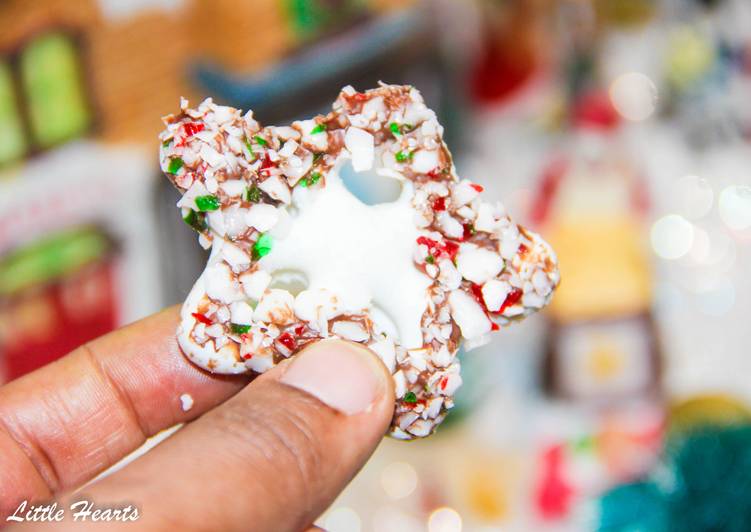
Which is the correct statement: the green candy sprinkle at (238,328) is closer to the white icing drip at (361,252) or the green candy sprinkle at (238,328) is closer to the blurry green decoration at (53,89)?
the white icing drip at (361,252)

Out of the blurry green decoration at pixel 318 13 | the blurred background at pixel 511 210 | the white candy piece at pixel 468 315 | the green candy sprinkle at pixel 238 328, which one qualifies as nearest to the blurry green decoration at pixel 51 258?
the blurred background at pixel 511 210

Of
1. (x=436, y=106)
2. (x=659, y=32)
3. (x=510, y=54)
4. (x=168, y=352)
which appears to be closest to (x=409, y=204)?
(x=168, y=352)

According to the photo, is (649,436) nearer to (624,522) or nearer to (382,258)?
(624,522)

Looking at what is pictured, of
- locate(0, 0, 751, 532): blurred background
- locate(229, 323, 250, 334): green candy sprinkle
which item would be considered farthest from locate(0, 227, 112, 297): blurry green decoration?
locate(229, 323, 250, 334): green candy sprinkle

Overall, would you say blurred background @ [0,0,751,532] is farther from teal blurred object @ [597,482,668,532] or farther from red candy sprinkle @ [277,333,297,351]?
red candy sprinkle @ [277,333,297,351]

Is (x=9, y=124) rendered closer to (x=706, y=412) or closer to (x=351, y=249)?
(x=351, y=249)

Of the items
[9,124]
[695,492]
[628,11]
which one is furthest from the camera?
[628,11]

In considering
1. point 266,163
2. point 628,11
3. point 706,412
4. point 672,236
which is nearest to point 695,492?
point 706,412
